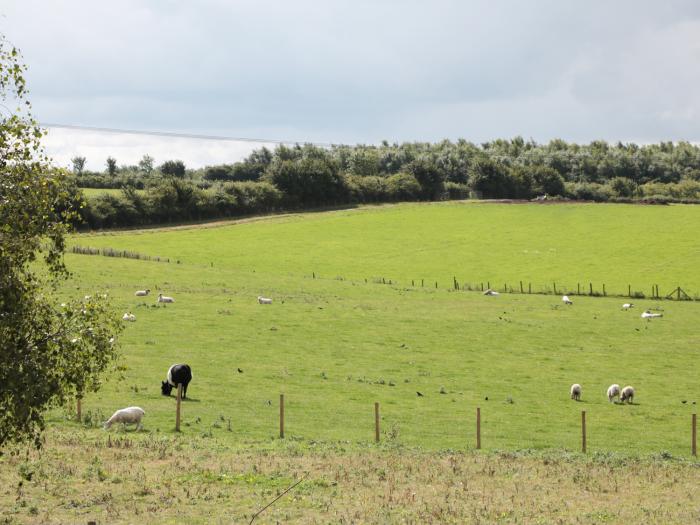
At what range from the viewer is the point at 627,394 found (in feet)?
133

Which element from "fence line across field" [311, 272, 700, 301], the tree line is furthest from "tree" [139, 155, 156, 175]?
"fence line across field" [311, 272, 700, 301]

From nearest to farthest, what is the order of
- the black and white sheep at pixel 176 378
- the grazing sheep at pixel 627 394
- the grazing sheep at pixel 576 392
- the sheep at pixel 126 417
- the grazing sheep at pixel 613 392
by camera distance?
the sheep at pixel 126 417 → the black and white sheep at pixel 176 378 → the grazing sheep at pixel 627 394 → the grazing sheep at pixel 613 392 → the grazing sheep at pixel 576 392

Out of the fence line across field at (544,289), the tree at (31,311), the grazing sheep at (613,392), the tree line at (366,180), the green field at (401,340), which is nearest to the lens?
the tree at (31,311)

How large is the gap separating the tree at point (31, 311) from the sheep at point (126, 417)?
12.8 m

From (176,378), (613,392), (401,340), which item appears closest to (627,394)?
(613,392)

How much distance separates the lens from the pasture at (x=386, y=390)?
22.2m

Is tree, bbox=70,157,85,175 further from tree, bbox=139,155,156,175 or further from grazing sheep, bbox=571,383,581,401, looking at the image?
grazing sheep, bbox=571,383,581,401

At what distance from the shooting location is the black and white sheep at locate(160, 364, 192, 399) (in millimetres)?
37406

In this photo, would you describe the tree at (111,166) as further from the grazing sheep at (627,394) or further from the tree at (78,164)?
the grazing sheep at (627,394)

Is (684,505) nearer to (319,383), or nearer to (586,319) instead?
(319,383)

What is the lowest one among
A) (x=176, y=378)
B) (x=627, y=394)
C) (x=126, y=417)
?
(x=627, y=394)

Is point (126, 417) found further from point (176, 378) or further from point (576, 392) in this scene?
point (576, 392)

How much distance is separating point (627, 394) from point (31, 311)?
3151 cm

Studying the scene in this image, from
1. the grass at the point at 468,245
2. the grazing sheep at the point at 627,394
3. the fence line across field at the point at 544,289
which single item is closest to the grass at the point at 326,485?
the grazing sheep at the point at 627,394
